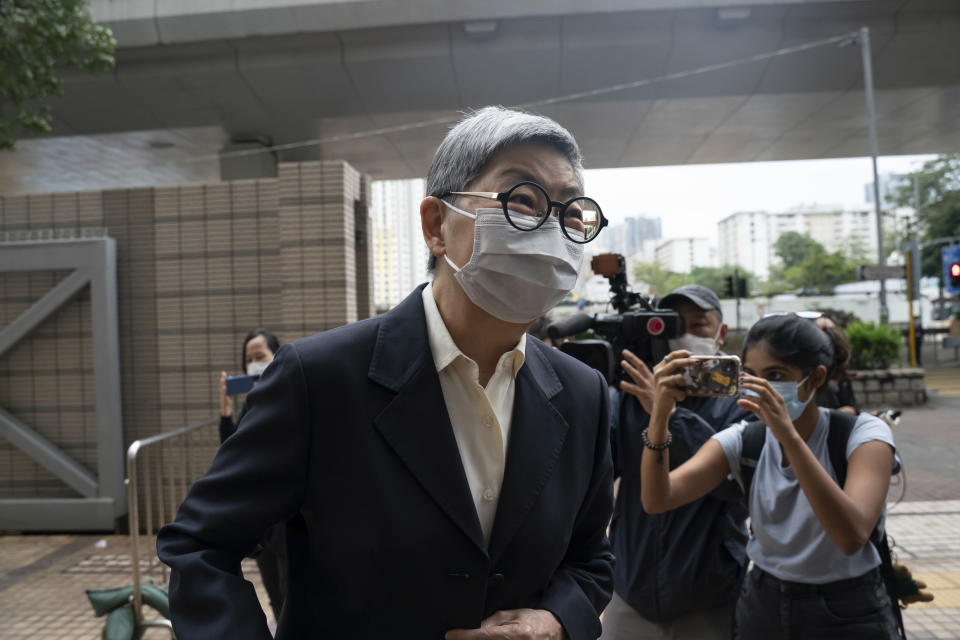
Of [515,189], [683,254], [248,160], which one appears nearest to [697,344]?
[515,189]

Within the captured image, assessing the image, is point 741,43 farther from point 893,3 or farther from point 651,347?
point 651,347

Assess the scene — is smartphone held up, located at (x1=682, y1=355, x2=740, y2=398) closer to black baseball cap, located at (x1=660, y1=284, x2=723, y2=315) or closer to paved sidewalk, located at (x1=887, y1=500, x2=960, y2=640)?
black baseball cap, located at (x1=660, y1=284, x2=723, y2=315)

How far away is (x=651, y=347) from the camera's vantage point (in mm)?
2723

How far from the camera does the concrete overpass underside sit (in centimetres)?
1042

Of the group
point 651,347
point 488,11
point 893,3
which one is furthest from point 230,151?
point 651,347

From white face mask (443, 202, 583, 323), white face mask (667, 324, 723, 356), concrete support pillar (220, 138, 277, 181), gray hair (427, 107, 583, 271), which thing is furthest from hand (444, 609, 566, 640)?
concrete support pillar (220, 138, 277, 181)

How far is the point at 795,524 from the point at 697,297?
40.7 inches

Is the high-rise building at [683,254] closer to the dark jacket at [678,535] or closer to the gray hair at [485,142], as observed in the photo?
the dark jacket at [678,535]

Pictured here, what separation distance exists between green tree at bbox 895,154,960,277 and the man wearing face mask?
39352mm

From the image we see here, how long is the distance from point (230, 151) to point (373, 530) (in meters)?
12.9

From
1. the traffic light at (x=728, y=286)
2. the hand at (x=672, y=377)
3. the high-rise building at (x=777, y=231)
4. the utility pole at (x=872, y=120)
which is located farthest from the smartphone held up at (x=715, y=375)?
the high-rise building at (x=777, y=231)

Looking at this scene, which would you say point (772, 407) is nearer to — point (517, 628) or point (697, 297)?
point (697, 297)

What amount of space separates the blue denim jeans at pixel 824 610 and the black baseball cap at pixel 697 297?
1111 millimetres

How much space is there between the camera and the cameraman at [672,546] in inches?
95.0
